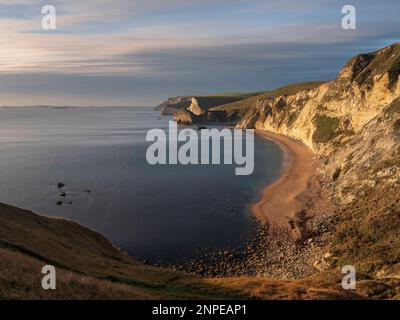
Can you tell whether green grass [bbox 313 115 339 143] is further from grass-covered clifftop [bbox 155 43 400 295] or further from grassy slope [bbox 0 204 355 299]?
grassy slope [bbox 0 204 355 299]

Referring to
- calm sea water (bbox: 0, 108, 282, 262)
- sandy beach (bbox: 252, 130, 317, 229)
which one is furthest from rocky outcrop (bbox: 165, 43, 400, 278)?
calm sea water (bbox: 0, 108, 282, 262)

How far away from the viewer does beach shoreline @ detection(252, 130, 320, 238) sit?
54.0 m

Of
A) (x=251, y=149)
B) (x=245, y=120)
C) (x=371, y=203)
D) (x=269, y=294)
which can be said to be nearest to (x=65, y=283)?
(x=269, y=294)

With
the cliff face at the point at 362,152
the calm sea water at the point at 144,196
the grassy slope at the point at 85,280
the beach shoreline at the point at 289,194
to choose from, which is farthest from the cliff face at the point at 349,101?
the grassy slope at the point at 85,280

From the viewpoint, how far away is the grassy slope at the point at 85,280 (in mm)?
15523

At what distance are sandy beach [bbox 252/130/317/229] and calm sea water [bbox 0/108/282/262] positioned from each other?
2.37m

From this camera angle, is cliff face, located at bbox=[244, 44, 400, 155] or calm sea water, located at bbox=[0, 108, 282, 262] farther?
cliff face, located at bbox=[244, 44, 400, 155]

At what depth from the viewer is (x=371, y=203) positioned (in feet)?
154

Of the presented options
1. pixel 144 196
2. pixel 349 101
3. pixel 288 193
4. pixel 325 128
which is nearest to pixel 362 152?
pixel 288 193

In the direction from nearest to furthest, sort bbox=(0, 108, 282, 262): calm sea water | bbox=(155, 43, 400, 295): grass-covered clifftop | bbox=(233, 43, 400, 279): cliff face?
bbox=(155, 43, 400, 295): grass-covered clifftop
bbox=(233, 43, 400, 279): cliff face
bbox=(0, 108, 282, 262): calm sea water

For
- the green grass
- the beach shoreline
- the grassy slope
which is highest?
the green grass

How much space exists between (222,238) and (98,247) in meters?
17.4

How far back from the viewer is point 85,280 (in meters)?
17.0
